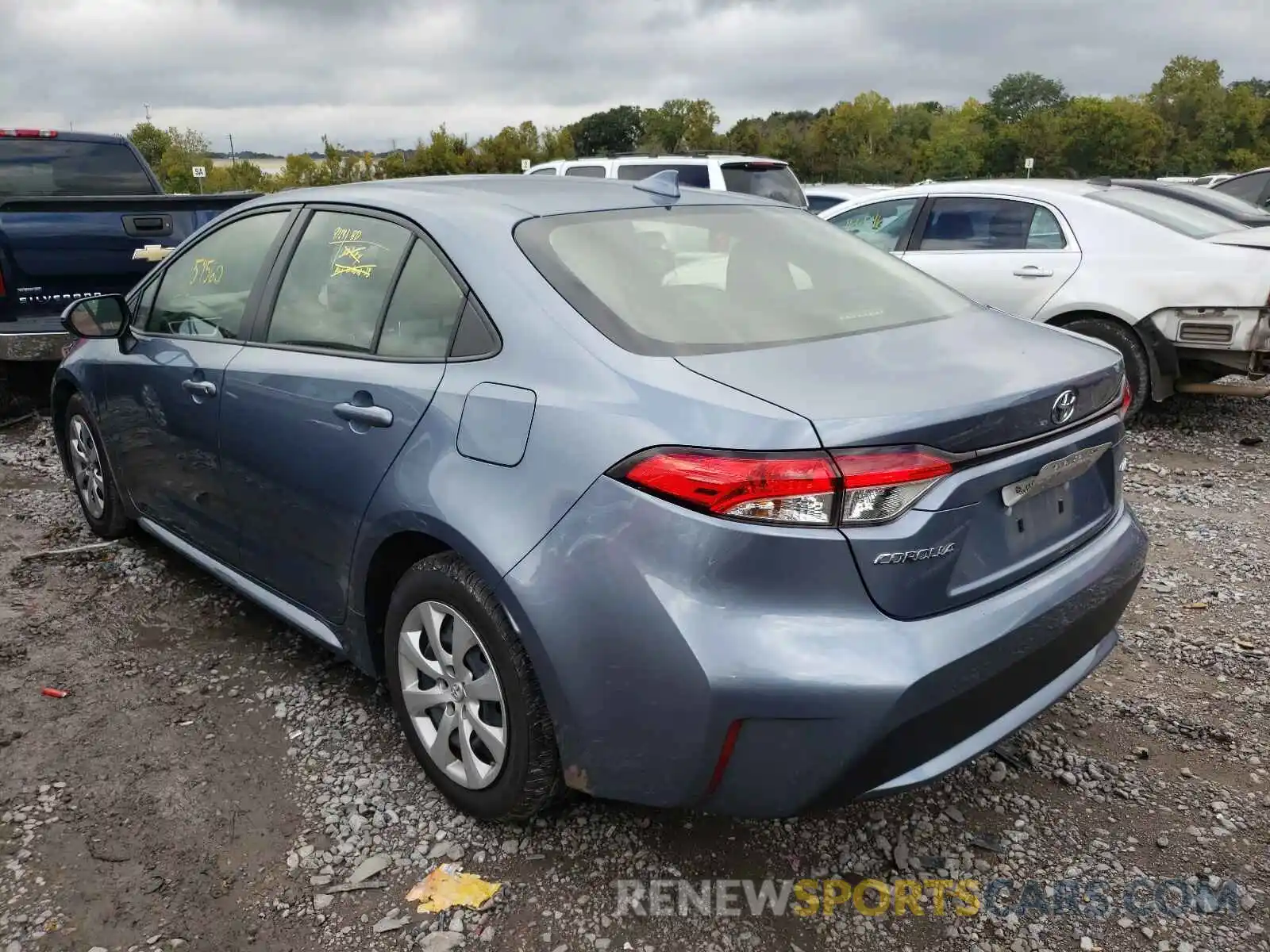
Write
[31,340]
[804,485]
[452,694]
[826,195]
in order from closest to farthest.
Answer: [804,485] < [452,694] < [31,340] < [826,195]

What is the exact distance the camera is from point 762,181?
1017cm

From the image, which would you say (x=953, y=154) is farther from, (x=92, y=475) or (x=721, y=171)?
(x=92, y=475)

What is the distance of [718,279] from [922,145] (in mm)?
76958

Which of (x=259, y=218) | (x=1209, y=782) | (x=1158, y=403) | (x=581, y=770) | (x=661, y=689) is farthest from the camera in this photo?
(x=1158, y=403)

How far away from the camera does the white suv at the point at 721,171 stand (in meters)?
9.83

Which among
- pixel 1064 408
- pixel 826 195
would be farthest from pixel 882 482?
pixel 826 195

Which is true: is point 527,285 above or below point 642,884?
above

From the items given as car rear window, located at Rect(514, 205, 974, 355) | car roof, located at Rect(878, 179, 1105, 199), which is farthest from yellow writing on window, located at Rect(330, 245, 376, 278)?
car roof, located at Rect(878, 179, 1105, 199)

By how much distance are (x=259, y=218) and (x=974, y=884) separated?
3.08 meters

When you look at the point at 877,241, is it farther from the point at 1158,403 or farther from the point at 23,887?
the point at 23,887

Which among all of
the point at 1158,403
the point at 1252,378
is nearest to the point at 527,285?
the point at 1252,378

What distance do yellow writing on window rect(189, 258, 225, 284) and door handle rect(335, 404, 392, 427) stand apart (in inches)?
46.9

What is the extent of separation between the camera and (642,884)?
2396 mm

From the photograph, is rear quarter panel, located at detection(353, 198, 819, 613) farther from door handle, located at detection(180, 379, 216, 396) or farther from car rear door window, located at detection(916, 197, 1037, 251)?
car rear door window, located at detection(916, 197, 1037, 251)
